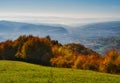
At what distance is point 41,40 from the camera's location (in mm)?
181750

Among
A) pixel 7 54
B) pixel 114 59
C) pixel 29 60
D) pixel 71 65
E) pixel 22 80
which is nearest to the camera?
pixel 22 80

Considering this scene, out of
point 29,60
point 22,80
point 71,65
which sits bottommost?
point 71,65

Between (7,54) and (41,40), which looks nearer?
(7,54)

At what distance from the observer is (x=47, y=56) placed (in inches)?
6540

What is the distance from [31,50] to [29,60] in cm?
7374

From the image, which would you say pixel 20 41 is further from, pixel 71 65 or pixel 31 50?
pixel 71 65

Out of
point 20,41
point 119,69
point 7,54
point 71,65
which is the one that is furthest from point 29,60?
point 20,41

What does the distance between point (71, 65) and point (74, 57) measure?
43.1 feet

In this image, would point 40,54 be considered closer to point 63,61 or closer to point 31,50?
point 31,50

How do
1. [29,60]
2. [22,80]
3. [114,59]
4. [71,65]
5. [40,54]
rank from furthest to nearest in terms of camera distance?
[40,54] → [71,65] → [114,59] → [29,60] → [22,80]

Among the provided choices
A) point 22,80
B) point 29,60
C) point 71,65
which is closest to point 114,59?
point 71,65

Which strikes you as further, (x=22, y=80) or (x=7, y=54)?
(x=7, y=54)

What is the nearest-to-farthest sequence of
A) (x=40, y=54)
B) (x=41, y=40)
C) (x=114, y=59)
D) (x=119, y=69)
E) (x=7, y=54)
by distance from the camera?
(x=119, y=69) → (x=114, y=59) → (x=7, y=54) → (x=40, y=54) → (x=41, y=40)

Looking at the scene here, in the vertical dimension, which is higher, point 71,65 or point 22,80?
point 22,80
